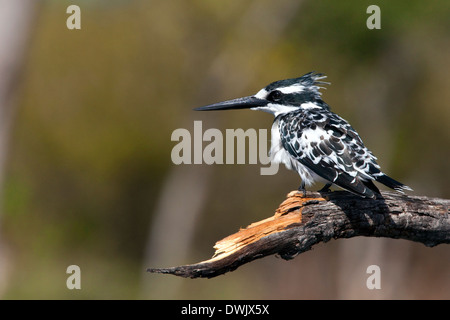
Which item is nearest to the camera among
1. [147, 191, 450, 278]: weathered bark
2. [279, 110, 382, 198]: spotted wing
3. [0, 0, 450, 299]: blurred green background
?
[147, 191, 450, 278]: weathered bark

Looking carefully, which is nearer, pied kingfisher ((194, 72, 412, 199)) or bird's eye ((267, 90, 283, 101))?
pied kingfisher ((194, 72, 412, 199))

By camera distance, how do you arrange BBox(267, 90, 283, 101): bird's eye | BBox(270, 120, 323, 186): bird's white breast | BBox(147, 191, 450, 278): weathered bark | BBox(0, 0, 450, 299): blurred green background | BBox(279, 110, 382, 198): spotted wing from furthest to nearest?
BBox(0, 0, 450, 299): blurred green background < BBox(267, 90, 283, 101): bird's eye < BBox(270, 120, 323, 186): bird's white breast < BBox(279, 110, 382, 198): spotted wing < BBox(147, 191, 450, 278): weathered bark

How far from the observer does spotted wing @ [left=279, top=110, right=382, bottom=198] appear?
5008mm

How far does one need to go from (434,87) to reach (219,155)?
475 centimetres

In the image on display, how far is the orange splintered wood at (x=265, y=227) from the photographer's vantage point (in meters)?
4.33

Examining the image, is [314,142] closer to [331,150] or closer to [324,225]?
[331,150]

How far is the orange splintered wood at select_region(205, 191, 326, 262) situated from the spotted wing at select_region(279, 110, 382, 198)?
0.32m

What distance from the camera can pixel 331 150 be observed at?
5273 mm

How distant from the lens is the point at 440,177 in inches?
504

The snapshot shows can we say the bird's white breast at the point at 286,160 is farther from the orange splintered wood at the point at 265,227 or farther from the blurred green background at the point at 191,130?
the blurred green background at the point at 191,130

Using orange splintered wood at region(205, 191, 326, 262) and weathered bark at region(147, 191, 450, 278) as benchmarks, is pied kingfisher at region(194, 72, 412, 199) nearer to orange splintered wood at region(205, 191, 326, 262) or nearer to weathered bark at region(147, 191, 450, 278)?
weathered bark at region(147, 191, 450, 278)

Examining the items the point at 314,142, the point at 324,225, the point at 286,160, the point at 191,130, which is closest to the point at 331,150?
the point at 314,142

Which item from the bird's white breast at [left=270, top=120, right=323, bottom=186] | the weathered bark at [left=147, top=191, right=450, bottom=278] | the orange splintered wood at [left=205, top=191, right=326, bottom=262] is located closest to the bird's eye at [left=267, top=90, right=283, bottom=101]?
the bird's white breast at [left=270, top=120, right=323, bottom=186]
